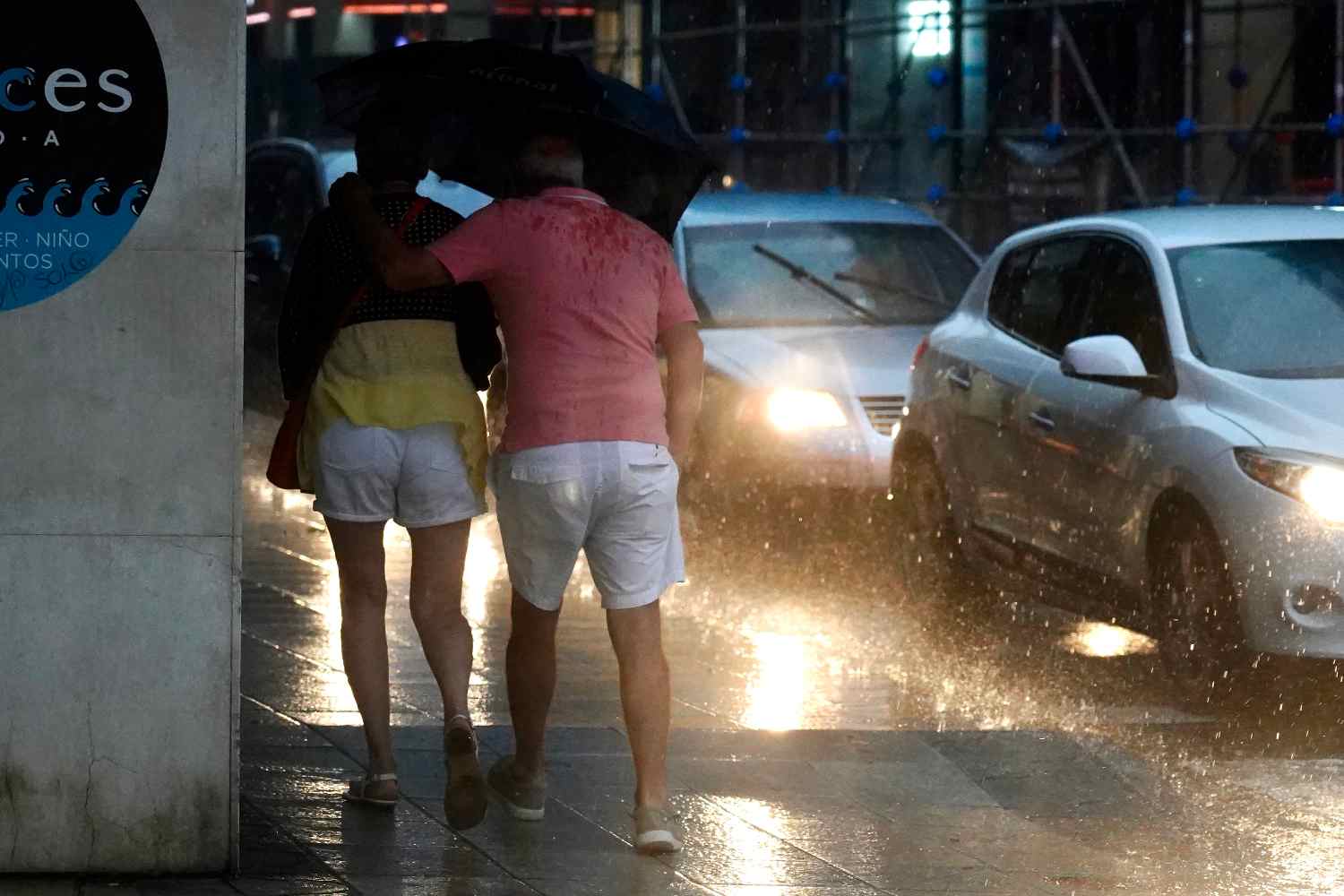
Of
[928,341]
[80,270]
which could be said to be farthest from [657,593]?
[928,341]

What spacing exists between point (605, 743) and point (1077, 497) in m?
2.45

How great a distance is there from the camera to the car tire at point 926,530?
1077cm

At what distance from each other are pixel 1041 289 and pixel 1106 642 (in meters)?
1.46

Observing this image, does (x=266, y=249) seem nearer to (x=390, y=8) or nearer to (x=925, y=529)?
(x=925, y=529)

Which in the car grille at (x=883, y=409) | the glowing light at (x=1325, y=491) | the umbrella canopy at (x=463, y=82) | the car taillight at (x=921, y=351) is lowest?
the car grille at (x=883, y=409)

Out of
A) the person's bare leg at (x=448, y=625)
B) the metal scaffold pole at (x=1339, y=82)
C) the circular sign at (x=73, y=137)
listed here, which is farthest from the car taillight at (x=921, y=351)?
the metal scaffold pole at (x=1339, y=82)

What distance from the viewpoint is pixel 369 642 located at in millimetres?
6578

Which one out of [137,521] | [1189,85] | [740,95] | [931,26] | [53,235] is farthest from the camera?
[740,95]

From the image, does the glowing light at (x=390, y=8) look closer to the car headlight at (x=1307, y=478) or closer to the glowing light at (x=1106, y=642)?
the glowing light at (x=1106, y=642)

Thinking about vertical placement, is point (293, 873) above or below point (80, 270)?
below

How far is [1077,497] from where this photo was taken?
9.22m

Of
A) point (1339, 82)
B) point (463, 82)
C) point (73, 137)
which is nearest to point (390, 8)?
point (1339, 82)

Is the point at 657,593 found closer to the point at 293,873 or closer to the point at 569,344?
the point at 569,344

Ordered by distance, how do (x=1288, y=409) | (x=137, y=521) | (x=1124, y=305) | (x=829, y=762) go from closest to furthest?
1. (x=137, y=521)
2. (x=829, y=762)
3. (x=1288, y=409)
4. (x=1124, y=305)
